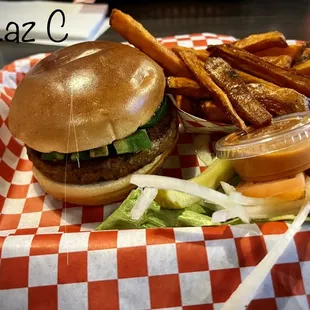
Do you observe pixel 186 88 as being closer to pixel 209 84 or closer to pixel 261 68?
pixel 209 84

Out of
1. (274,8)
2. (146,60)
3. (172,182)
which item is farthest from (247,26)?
(172,182)

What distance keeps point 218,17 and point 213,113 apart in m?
2.04

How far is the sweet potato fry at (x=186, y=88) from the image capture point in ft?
5.55

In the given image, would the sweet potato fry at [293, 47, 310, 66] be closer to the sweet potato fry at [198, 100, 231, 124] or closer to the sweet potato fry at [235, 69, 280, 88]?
the sweet potato fry at [235, 69, 280, 88]

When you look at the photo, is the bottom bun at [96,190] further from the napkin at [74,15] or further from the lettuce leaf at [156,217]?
the napkin at [74,15]

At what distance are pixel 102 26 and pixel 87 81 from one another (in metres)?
1.78

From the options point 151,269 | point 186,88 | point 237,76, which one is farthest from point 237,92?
point 151,269

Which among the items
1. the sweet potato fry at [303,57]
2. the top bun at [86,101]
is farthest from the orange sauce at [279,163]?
the sweet potato fry at [303,57]

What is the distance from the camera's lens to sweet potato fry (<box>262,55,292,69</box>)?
1688 millimetres

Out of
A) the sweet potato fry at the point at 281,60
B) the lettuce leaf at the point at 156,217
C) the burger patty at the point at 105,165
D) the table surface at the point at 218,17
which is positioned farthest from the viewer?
the table surface at the point at 218,17

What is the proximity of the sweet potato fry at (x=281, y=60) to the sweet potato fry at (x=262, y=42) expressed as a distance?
5 cm

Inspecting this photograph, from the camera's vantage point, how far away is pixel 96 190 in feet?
5.24

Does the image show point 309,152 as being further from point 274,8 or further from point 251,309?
point 274,8

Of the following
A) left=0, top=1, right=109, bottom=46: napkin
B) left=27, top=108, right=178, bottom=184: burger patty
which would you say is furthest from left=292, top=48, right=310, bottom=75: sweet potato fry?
left=0, top=1, right=109, bottom=46: napkin
